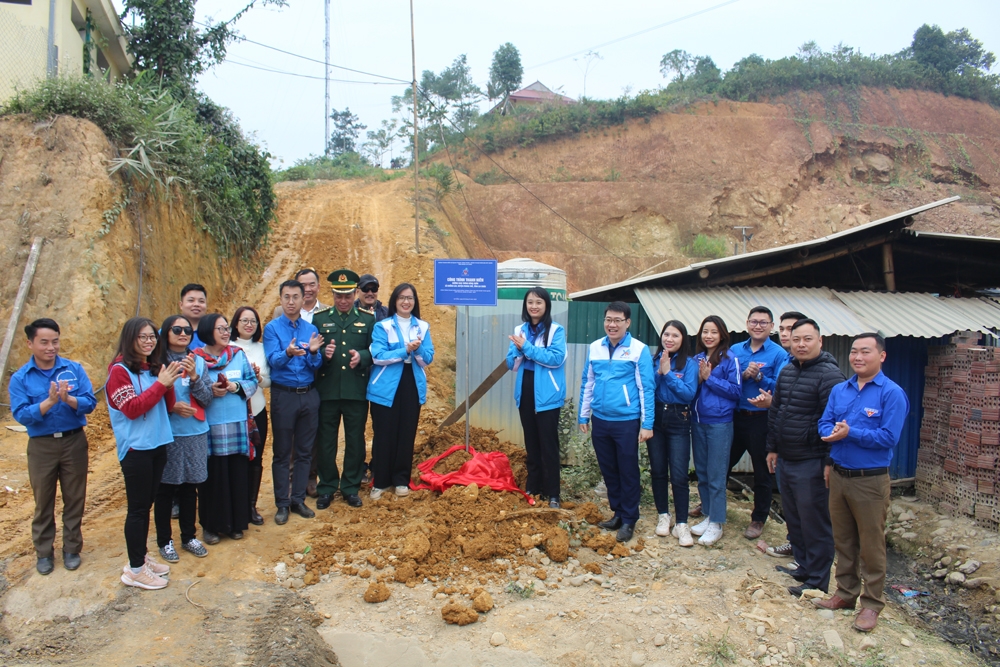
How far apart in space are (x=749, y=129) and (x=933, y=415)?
2505 cm

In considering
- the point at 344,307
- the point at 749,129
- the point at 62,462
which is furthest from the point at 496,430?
the point at 749,129

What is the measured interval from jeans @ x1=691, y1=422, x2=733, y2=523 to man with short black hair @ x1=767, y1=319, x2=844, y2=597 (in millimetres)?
560

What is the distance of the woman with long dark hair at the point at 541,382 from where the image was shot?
5.18 meters

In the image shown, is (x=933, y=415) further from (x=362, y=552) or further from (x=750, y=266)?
(x=362, y=552)

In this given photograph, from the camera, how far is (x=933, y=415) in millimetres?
7105

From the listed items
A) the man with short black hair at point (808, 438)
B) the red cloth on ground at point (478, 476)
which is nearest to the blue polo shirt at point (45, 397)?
the red cloth on ground at point (478, 476)

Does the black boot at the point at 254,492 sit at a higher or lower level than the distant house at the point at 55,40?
lower

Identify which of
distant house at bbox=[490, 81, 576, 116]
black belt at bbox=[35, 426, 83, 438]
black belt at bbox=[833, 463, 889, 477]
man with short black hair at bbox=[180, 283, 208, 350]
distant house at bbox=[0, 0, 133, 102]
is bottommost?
A: black belt at bbox=[833, 463, 889, 477]

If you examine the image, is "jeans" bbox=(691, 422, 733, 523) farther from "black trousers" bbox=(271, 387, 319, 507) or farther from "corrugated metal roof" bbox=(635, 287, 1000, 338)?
"black trousers" bbox=(271, 387, 319, 507)

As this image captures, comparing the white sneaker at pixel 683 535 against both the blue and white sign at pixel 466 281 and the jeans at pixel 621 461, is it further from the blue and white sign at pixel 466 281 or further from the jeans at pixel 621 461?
the blue and white sign at pixel 466 281

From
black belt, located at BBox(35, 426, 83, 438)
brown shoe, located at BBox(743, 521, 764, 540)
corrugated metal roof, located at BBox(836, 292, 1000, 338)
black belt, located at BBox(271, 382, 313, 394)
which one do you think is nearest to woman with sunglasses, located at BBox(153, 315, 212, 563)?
black belt, located at BBox(35, 426, 83, 438)

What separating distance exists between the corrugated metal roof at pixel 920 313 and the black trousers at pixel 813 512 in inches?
130

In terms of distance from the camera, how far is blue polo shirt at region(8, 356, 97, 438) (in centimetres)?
391

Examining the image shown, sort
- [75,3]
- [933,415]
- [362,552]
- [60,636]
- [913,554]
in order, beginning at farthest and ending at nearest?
[75,3], [933,415], [913,554], [362,552], [60,636]
